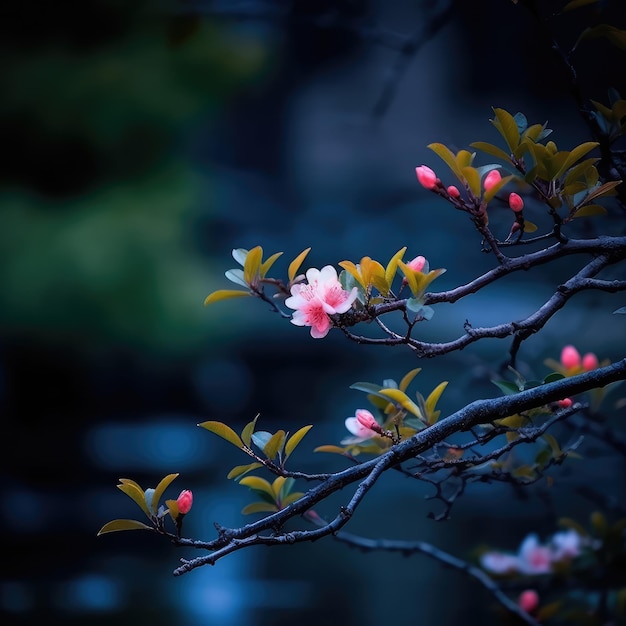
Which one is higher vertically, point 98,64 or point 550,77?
point 550,77

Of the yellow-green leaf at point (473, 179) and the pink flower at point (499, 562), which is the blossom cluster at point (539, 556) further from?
the yellow-green leaf at point (473, 179)

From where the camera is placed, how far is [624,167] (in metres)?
0.46

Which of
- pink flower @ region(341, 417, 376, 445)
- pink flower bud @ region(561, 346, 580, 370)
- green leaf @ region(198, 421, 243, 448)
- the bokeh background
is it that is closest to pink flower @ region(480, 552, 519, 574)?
pink flower bud @ region(561, 346, 580, 370)

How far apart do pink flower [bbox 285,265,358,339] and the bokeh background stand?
1.53 metres

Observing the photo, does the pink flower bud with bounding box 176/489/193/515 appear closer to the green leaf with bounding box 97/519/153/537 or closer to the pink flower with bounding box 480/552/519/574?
the green leaf with bounding box 97/519/153/537

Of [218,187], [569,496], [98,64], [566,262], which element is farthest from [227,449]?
[566,262]

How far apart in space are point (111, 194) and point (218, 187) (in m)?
0.37

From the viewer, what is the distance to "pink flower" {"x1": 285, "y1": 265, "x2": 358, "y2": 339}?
42 centimetres

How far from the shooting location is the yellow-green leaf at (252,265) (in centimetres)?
46

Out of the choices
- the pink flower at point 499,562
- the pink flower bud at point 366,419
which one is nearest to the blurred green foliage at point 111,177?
the pink flower at point 499,562

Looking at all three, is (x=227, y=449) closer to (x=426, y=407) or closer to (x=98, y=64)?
(x=98, y=64)

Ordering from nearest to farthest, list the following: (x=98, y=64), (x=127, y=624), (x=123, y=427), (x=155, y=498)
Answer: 1. (x=155, y=498)
2. (x=127, y=624)
3. (x=98, y=64)
4. (x=123, y=427)

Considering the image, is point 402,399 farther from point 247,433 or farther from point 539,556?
point 539,556

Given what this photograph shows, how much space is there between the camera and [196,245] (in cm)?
238
